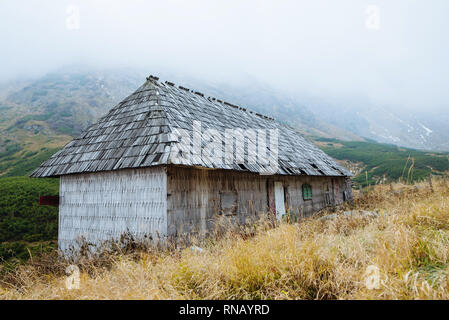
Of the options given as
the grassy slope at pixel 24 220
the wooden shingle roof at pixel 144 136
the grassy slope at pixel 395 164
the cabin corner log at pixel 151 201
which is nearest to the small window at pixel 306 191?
the wooden shingle roof at pixel 144 136

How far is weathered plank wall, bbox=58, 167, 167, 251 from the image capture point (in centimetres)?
638

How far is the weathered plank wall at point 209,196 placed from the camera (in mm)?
6427

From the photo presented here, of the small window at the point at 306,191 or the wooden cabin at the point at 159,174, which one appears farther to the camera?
the small window at the point at 306,191

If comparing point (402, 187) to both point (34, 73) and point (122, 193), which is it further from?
point (34, 73)

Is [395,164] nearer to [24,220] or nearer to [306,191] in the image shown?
[306,191]

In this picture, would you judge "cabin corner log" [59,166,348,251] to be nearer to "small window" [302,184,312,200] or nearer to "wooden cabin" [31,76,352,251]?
"wooden cabin" [31,76,352,251]

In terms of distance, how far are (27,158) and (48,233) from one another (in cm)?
3134

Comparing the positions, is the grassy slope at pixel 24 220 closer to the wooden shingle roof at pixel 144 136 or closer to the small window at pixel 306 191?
the wooden shingle roof at pixel 144 136

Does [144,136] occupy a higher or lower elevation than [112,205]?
higher

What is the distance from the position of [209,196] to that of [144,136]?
237cm

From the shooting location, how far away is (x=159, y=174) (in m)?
6.41

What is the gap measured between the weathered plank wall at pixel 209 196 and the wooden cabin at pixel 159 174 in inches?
1.0

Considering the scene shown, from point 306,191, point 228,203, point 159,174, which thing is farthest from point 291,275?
point 306,191
